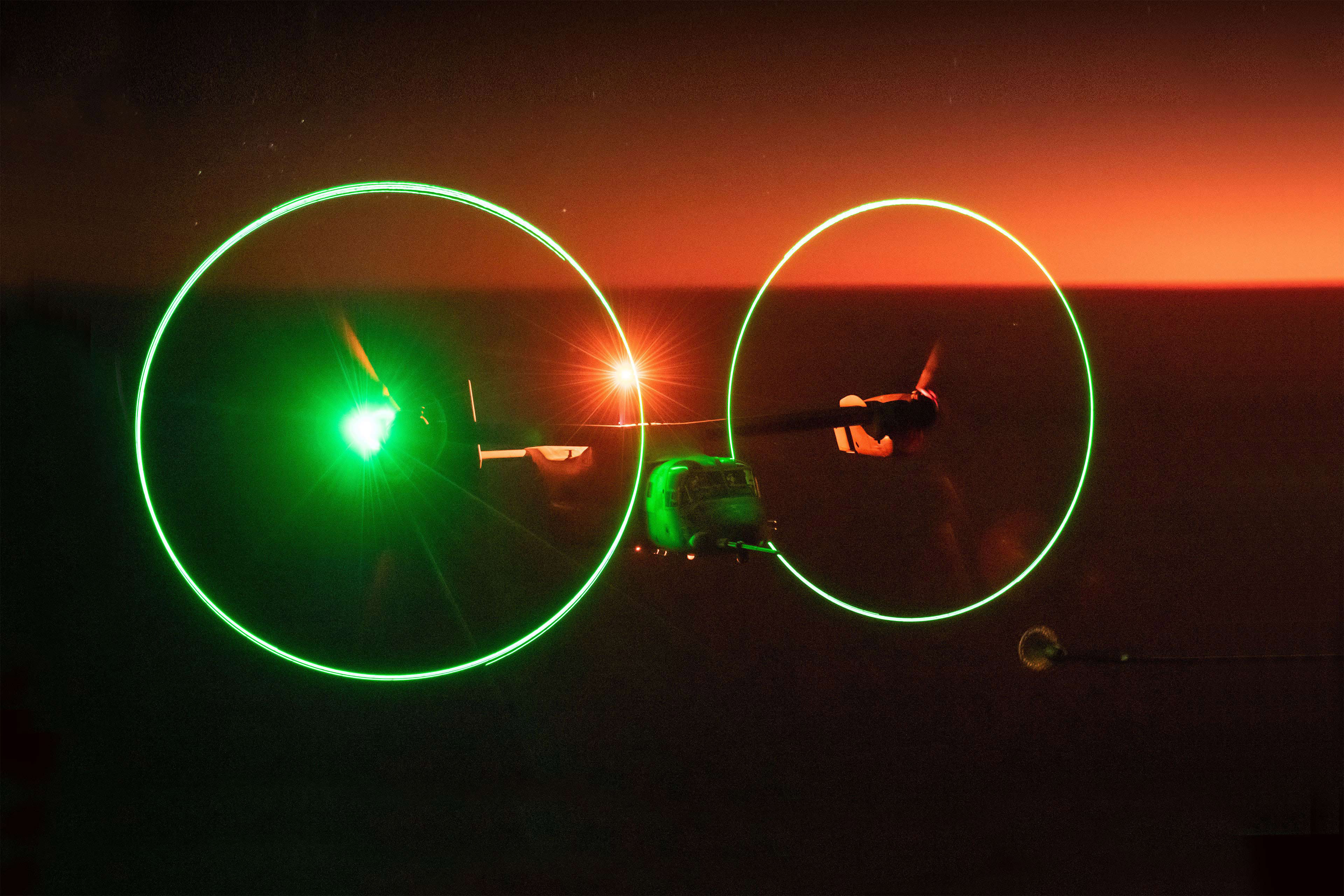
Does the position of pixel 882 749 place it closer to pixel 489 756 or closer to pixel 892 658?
pixel 892 658

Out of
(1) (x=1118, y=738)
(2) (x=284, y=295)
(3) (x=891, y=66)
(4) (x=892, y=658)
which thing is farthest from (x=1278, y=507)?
(2) (x=284, y=295)

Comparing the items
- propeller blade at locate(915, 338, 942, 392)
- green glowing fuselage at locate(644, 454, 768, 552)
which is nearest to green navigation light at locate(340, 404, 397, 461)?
green glowing fuselage at locate(644, 454, 768, 552)

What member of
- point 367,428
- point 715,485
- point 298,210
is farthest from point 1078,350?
point 298,210

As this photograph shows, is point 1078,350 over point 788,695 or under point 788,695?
over

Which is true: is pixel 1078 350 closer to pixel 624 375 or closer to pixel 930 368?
pixel 930 368

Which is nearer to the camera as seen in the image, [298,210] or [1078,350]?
[298,210]

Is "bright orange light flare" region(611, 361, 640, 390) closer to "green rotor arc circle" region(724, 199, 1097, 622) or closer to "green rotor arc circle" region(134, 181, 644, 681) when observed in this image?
"green rotor arc circle" region(134, 181, 644, 681)

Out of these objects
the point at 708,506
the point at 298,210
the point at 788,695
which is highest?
the point at 298,210
